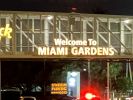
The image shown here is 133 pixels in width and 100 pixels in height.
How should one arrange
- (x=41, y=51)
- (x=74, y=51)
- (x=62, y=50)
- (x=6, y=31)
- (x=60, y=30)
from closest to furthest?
Result: (x=6, y=31)
(x=41, y=51)
(x=62, y=50)
(x=74, y=51)
(x=60, y=30)

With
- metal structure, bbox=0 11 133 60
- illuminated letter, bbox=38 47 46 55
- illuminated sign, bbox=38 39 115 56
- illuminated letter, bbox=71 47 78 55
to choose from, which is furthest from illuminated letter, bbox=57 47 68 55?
illuminated letter, bbox=38 47 46 55

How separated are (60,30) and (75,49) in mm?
1281

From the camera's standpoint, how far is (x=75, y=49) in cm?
2686

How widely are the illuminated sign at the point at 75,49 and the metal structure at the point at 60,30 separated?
27 centimetres

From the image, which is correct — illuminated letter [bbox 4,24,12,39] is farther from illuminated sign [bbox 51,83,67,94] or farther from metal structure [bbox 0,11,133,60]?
illuminated sign [bbox 51,83,67,94]

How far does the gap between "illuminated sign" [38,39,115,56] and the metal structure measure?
0.88 ft

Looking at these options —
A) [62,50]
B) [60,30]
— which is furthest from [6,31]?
[62,50]

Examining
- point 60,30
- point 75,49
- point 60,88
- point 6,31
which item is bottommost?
point 60,88

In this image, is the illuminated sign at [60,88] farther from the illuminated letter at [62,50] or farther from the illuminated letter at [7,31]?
the illuminated letter at [7,31]

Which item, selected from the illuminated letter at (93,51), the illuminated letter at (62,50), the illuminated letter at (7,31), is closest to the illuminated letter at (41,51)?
the illuminated letter at (62,50)

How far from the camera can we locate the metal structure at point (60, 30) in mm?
26203

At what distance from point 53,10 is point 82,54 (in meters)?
2.75

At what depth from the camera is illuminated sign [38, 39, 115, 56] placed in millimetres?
26469

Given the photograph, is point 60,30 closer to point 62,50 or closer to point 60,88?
point 62,50
